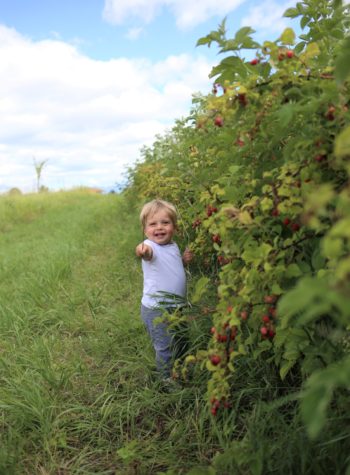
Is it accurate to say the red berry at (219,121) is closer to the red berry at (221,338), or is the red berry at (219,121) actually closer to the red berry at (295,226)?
the red berry at (295,226)

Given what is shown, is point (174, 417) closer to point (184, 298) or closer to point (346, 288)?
point (184, 298)

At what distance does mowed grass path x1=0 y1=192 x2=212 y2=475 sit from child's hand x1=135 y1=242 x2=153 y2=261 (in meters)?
0.53

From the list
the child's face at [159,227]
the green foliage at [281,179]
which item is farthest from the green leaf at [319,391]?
the child's face at [159,227]

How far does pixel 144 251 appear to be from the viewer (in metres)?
2.72

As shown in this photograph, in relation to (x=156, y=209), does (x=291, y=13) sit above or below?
above

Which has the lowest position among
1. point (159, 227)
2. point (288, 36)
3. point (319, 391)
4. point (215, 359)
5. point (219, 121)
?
point (215, 359)

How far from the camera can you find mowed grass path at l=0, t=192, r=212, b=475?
202 centimetres

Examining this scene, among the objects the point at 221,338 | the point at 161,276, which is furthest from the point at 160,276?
the point at 221,338

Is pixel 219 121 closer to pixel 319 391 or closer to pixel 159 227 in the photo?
pixel 319 391

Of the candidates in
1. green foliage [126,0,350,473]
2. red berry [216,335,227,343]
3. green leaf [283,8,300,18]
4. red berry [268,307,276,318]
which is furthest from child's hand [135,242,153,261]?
green leaf [283,8,300,18]

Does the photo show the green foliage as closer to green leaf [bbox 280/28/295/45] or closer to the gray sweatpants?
green leaf [bbox 280/28/295/45]

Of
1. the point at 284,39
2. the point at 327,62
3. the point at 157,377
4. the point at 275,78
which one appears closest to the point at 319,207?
the point at 275,78

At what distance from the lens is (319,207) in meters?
0.73

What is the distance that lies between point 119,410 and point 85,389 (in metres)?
0.32
